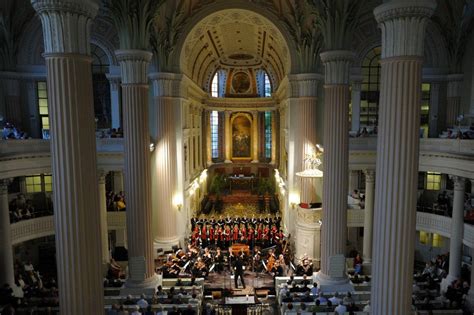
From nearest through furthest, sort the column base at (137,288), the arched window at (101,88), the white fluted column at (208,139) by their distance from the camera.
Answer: the column base at (137,288), the arched window at (101,88), the white fluted column at (208,139)

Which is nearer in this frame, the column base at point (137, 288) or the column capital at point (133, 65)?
the column capital at point (133, 65)

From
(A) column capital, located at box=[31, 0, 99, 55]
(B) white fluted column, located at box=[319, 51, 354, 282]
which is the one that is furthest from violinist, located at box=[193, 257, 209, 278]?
(A) column capital, located at box=[31, 0, 99, 55]

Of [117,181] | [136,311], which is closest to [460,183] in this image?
[136,311]

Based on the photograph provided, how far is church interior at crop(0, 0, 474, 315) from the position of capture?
7.61 metres

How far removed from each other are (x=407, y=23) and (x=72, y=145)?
23.0 ft

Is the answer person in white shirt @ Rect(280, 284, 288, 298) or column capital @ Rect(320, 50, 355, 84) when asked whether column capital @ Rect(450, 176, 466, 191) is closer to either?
column capital @ Rect(320, 50, 355, 84)

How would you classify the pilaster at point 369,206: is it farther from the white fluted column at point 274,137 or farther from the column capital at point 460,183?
the white fluted column at point 274,137

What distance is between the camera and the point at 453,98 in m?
18.5

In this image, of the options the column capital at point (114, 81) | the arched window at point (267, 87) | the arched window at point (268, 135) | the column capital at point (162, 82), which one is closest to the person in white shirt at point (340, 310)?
the column capital at point (162, 82)

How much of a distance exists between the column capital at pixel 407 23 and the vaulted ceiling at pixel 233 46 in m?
13.3

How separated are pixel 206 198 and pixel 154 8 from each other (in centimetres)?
2113

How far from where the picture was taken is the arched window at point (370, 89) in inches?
765

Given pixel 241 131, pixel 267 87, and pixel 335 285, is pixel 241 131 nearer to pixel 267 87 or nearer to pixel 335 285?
pixel 267 87

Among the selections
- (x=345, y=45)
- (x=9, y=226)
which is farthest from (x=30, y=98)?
(x=345, y=45)
